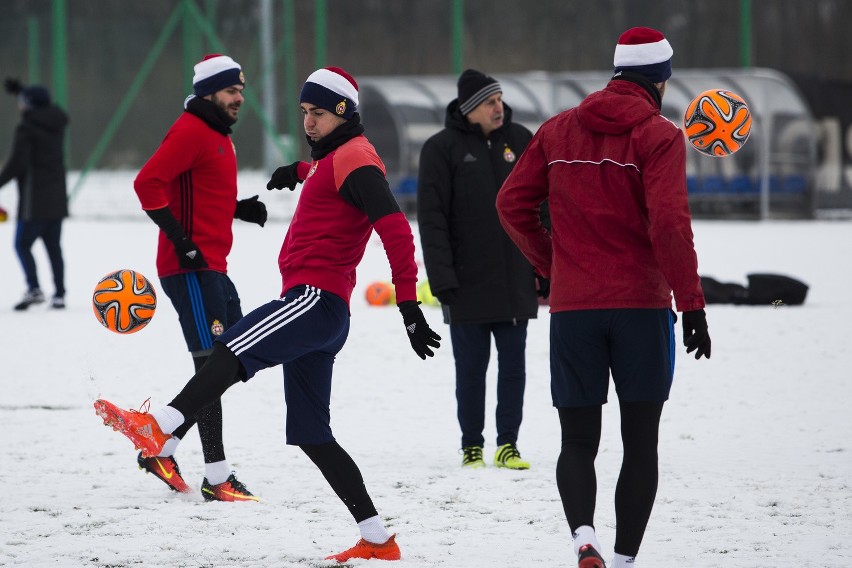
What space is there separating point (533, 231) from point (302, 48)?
22.0m

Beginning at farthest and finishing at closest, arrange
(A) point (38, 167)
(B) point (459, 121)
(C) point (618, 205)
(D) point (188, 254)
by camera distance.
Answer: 1. (A) point (38, 167)
2. (B) point (459, 121)
3. (D) point (188, 254)
4. (C) point (618, 205)

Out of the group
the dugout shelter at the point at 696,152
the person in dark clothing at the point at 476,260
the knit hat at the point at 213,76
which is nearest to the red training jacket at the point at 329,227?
the knit hat at the point at 213,76

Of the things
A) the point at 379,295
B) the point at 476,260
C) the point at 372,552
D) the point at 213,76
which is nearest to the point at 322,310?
the point at 372,552

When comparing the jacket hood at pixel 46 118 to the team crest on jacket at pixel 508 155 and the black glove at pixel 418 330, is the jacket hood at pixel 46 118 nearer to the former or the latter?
the team crest on jacket at pixel 508 155

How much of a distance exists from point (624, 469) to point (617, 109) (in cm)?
106

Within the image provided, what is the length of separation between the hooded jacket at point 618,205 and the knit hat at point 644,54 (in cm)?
6

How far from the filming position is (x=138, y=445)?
4.19 m

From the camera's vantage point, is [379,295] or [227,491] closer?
[227,491]

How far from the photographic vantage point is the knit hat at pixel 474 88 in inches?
234

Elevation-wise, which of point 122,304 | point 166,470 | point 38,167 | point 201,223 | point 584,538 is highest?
point 38,167

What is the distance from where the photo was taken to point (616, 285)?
3.78m

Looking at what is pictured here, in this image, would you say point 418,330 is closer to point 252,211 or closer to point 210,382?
point 210,382

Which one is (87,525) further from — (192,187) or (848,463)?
(848,463)

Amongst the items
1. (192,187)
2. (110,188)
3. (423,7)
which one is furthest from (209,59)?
(423,7)
